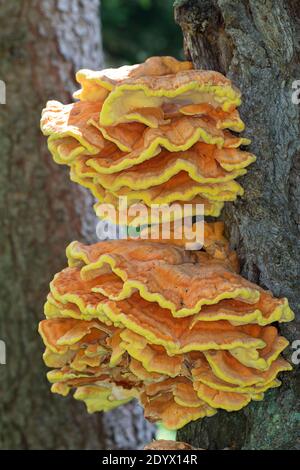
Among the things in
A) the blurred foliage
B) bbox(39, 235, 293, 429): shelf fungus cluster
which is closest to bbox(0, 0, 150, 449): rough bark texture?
bbox(39, 235, 293, 429): shelf fungus cluster

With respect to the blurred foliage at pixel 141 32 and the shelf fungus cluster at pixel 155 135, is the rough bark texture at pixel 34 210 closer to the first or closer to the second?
the shelf fungus cluster at pixel 155 135

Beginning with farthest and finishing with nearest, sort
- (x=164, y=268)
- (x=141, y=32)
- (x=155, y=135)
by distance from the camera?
1. (x=141, y=32)
2. (x=164, y=268)
3. (x=155, y=135)

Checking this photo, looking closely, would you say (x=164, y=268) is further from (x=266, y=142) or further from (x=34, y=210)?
(x=34, y=210)

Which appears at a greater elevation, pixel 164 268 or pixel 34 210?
pixel 34 210

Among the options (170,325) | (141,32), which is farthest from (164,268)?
(141,32)

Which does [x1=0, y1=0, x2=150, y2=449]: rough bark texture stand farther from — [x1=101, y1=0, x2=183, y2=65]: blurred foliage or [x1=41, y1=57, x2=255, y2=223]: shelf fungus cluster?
[x1=101, y1=0, x2=183, y2=65]: blurred foliage

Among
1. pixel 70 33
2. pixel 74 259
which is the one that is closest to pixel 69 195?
pixel 70 33
